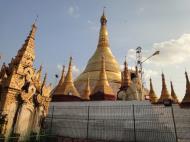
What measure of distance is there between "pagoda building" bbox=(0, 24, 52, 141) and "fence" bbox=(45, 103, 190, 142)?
268 cm

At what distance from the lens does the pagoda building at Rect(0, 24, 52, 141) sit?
9.31 meters

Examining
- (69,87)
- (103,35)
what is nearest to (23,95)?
(69,87)

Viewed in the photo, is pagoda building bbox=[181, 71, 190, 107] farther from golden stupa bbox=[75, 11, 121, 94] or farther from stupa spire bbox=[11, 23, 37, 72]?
stupa spire bbox=[11, 23, 37, 72]

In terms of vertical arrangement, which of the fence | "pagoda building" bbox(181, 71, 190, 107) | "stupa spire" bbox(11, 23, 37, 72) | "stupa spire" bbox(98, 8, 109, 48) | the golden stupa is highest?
"stupa spire" bbox(98, 8, 109, 48)

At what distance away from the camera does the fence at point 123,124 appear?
12.1 m

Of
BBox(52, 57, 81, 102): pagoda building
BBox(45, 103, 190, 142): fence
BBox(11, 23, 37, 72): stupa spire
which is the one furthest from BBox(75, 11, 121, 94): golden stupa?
BBox(11, 23, 37, 72): stupa spire

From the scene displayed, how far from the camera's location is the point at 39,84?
1162 centimetres

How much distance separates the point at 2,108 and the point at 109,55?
26799 mm

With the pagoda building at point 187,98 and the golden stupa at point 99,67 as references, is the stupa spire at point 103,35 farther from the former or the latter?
the pagoda building at point 187,98

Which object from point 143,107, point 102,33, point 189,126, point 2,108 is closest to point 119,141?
point 143,107

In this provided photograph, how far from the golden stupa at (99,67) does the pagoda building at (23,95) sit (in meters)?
17.2

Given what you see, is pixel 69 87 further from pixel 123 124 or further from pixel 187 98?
pixel 187 98

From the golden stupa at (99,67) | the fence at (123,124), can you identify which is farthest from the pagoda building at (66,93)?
the fence at (123,124)

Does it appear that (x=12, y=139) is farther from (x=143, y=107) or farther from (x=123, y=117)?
(x=143, y=107)
